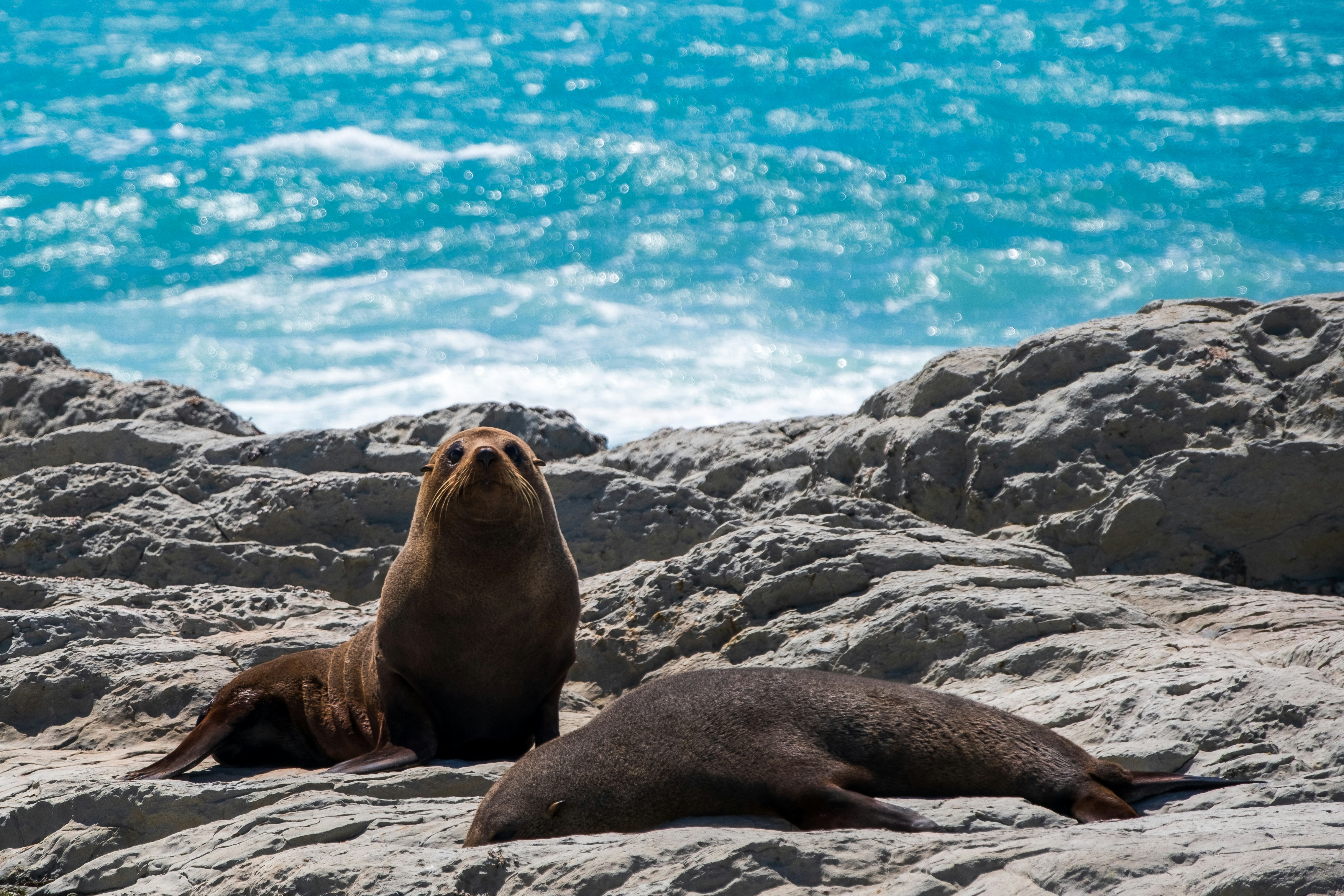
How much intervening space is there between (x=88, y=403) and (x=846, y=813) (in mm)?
8710

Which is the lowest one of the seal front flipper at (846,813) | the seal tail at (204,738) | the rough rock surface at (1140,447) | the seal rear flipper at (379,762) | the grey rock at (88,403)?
the seal rear flipper at (379,762)

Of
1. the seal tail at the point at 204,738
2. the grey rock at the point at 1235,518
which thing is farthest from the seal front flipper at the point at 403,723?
the grey rock at the point at 1235,518

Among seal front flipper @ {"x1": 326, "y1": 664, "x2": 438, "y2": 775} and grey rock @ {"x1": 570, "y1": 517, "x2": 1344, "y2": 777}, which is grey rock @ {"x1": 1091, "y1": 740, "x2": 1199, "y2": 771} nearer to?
grey rock @ {"x1": 570, "y1": 517, "x2": 1344, "y2": 777}

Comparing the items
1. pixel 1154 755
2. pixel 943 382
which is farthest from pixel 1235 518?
pixel 1154 755

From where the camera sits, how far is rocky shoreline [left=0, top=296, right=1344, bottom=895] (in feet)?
10.9

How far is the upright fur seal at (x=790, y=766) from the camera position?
3.79 m

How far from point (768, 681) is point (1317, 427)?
421 centimetres

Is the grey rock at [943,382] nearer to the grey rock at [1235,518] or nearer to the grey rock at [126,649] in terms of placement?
the grey rock at [1235,518]

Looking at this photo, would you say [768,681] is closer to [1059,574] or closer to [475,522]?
[475,522]

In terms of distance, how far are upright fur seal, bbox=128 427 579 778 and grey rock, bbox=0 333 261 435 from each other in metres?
4.96

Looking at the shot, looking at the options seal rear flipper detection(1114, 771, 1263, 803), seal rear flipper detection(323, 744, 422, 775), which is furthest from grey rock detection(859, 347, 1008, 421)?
seal rear flipper detection(1114, 771, 1263, 803)

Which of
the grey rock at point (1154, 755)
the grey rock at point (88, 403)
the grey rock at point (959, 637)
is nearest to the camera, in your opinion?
the grey rock at point (1154, 755)

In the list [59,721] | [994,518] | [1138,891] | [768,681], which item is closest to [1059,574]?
[994,518]

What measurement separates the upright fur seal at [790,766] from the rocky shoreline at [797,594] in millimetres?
215
